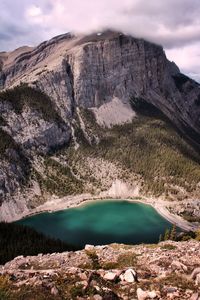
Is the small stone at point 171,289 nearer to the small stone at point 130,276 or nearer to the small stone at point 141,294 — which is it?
the small stone at point 141,294

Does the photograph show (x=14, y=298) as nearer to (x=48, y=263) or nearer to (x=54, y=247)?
(x=48, y=263)

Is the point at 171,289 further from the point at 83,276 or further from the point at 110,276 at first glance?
the point at 83,276

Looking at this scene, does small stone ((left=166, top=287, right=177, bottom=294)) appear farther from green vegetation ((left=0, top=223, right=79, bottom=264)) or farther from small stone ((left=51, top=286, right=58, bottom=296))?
green vegetation ((left=0, top=223, right=79, bottom=264))

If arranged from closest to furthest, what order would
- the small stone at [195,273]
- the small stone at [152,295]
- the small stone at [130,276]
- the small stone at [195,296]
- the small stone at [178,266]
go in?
the small stone at [195,296], the small stone at [152,295], the small stone at [130,276], the small stone at [195,273], the small stone at [178,266]

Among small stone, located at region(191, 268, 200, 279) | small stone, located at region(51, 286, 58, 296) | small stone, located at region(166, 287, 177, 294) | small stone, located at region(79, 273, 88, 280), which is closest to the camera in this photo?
small stone, located at region(51, 286, 58, 296)

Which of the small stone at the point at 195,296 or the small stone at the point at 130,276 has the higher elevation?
the small stone at the point at 195,296

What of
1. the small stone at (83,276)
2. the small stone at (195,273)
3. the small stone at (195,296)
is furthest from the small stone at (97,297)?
the small stone at (195,273)

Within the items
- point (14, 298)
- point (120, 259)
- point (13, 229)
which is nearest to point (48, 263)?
point (120, 259)

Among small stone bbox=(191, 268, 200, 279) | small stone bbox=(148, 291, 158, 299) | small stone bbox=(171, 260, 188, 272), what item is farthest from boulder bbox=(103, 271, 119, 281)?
small stone bbox=(171, 260, 188, 272)
